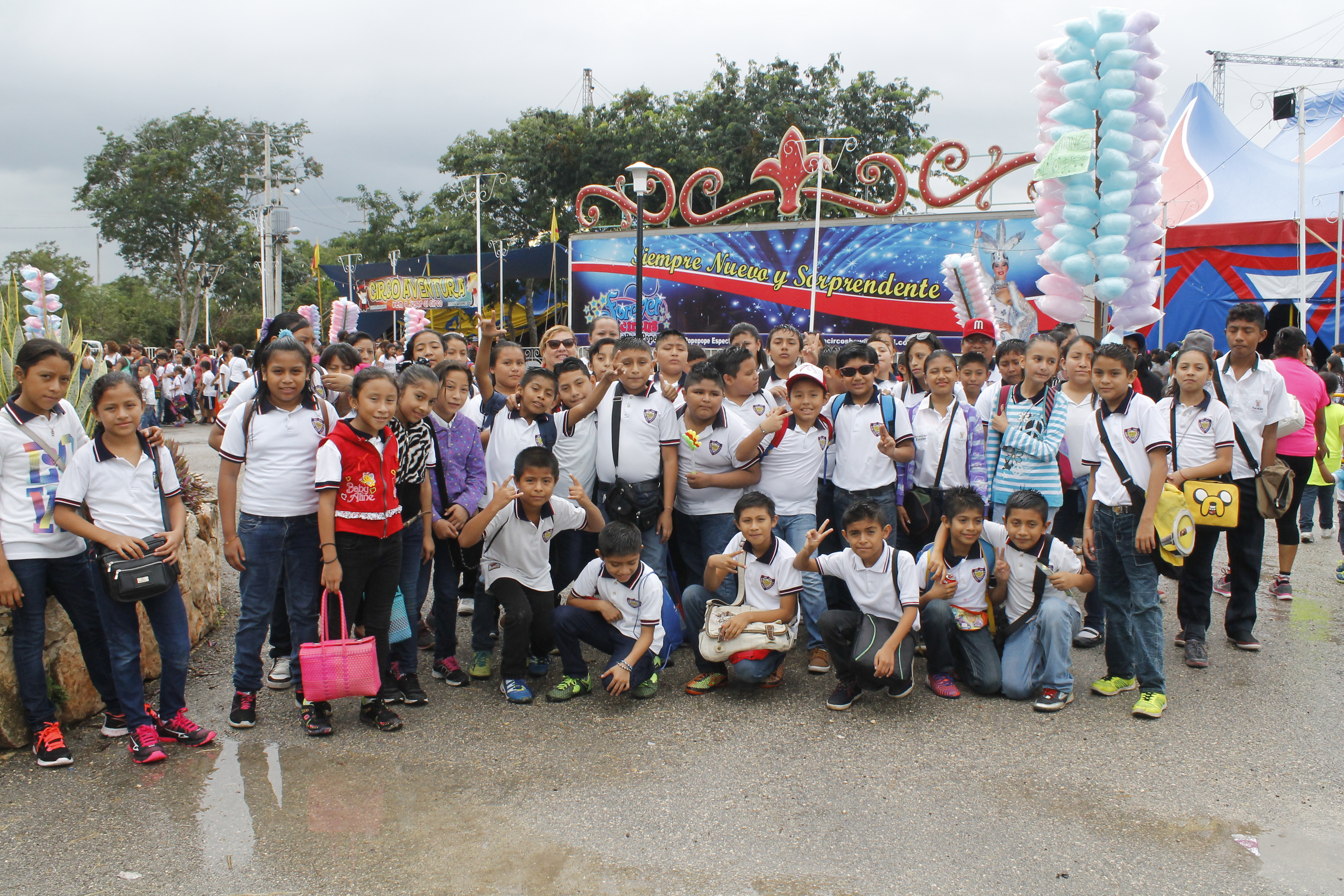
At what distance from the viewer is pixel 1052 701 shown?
13.3ft

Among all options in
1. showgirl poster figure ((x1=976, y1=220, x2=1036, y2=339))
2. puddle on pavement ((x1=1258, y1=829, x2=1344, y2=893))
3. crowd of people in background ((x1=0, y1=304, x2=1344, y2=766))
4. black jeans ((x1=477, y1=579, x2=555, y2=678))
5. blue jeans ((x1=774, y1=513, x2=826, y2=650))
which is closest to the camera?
puddle on pavement ((x1=1258, y1=829, x2=1344, y2=893))

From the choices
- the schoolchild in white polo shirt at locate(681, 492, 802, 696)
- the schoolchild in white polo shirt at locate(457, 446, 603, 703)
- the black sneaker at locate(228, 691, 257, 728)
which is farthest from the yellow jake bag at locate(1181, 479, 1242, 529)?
the black sneaker at locate(228, 691, 257, 728)

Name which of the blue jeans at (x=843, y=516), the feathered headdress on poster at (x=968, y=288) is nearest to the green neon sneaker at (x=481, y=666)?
the blue jeans at (x=843, y=516)

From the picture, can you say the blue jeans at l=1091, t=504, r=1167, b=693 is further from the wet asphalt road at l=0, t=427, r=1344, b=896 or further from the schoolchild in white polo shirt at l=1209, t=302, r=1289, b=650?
the schoolchild in white polo shirt at l=1209, t=302, r=1289, b=650

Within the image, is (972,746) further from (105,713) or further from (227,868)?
(105,713)


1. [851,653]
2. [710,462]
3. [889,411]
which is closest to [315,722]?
[710,462]

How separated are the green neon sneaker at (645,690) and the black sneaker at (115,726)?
7.12ft

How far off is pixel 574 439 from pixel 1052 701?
8.71 ft

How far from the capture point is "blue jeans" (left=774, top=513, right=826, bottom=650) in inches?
186

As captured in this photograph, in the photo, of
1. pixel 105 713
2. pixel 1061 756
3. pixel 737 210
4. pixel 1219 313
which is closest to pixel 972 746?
pixel 1061 756

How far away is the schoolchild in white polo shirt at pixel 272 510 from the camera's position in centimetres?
381

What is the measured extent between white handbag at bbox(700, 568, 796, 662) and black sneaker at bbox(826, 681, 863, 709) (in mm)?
299

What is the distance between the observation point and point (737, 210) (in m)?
20.4

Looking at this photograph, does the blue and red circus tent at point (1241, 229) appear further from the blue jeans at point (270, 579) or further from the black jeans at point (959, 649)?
the blue jeans at point (270, 579)
